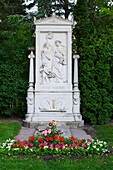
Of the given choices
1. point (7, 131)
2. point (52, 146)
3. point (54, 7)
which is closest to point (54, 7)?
point (54, 7)

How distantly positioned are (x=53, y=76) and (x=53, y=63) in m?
0.48

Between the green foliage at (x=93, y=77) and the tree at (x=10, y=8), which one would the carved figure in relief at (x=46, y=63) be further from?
the tree at (x=10, y=8)

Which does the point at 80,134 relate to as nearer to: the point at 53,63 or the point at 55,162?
the point at 55,162

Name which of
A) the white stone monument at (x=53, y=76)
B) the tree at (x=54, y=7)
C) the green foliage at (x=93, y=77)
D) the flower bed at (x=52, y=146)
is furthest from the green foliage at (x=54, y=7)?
the flower bed at (x=52, y=146)

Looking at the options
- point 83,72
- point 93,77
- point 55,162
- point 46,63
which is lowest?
point 55,162

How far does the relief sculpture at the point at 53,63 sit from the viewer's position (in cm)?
752

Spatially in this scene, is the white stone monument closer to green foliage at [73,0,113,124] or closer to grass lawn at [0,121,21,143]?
green foliage at [73,0,113,124]

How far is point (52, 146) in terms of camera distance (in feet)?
13.4

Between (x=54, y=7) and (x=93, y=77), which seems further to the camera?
(x=54, y=7)

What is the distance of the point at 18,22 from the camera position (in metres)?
11.4

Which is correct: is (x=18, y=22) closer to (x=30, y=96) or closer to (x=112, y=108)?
(x=30, y=96)

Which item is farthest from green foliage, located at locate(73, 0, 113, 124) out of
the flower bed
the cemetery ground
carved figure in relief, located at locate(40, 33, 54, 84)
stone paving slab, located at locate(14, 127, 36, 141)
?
the cemetery ground

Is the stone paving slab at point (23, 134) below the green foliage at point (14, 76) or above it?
below

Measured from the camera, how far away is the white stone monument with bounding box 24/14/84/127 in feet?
23.9
